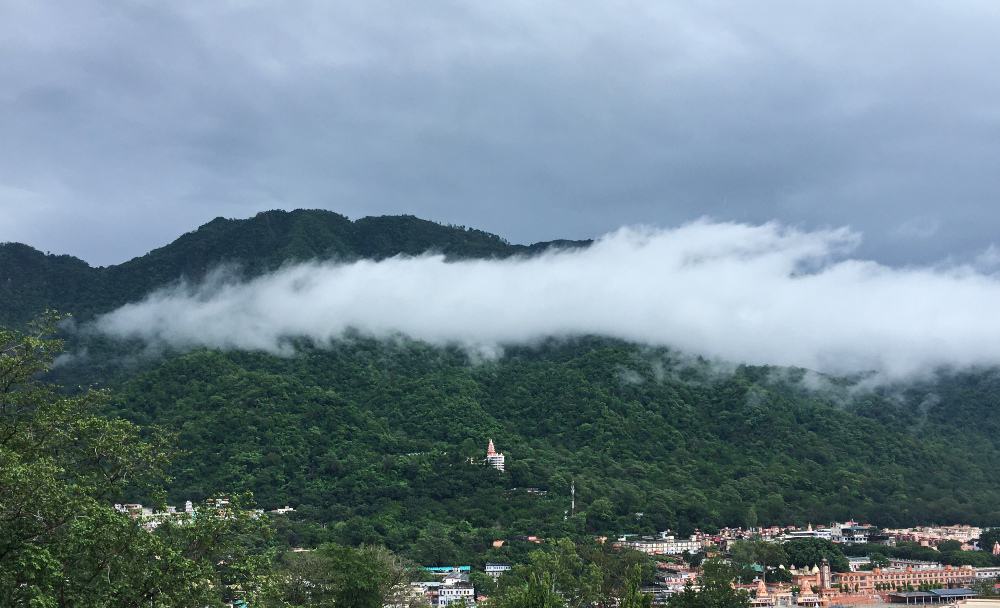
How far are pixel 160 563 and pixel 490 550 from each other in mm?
62377

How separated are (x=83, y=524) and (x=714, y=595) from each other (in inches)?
1507

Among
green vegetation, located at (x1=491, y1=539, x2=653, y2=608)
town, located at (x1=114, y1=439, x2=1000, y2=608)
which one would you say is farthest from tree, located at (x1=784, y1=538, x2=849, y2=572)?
green vegetation, located at (x1=491, y1=539, x2=653, y2=608)

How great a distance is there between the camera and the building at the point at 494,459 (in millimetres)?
102062

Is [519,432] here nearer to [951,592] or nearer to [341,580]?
[951,592]

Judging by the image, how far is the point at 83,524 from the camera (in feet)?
57.2

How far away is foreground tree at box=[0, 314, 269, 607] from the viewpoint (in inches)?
682

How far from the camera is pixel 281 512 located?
87.9 metres

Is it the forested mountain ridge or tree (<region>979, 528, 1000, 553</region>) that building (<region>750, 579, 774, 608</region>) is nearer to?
tree (<region>979, 528, 1000, 553</region>)

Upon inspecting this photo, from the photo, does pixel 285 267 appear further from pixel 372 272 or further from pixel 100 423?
pixel 100 423

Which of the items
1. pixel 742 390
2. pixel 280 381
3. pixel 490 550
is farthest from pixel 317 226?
pixel 490 550

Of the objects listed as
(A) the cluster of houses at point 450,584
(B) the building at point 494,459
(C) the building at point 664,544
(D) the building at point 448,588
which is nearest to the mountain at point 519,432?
(B) the building at point 494,459

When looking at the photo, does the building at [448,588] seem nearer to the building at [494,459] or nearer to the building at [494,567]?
the building at [494,567]

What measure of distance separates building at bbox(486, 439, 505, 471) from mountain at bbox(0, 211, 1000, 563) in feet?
3.42

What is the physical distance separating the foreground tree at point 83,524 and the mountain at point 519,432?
57462 mm
